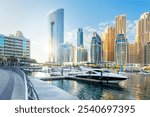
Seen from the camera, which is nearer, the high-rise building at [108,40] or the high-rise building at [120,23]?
the high-rise building at [120,23]

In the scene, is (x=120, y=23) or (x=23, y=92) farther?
(x=120, y=23)

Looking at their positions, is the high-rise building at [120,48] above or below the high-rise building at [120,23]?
below

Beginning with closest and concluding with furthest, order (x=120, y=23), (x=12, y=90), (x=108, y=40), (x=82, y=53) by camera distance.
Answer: (x=12, y=90), (x=120, y=23), (x=108, y=40), (x=82, y=53)

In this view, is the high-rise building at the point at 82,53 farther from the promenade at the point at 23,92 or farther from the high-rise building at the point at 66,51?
the promenade at the point at 23,92

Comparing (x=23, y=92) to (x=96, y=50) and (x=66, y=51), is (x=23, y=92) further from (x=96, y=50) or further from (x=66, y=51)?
A: (x=96, y=50)

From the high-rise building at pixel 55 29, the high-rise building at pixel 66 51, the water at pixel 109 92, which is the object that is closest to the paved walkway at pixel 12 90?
the water at pixel 109 92

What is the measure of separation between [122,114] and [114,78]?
9091 mm

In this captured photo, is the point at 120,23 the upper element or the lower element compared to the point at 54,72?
upper

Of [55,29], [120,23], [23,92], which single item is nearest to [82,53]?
[120,23]

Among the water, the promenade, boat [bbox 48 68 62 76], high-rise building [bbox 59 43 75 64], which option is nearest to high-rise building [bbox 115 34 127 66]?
high-rise building [bbox 59 43 75 64]

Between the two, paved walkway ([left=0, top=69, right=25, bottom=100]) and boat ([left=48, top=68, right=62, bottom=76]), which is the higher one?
paved walkway ([left=0, top=69, right=25, bottom=100])

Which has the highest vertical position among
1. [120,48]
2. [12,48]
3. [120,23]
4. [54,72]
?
[120,23]

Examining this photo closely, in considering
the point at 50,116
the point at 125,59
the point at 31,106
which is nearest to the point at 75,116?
the point at 50,116

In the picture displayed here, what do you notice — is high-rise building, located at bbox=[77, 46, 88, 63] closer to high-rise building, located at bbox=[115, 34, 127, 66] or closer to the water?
high-rise building, located at bbox=[115, 34, 127, 66]
